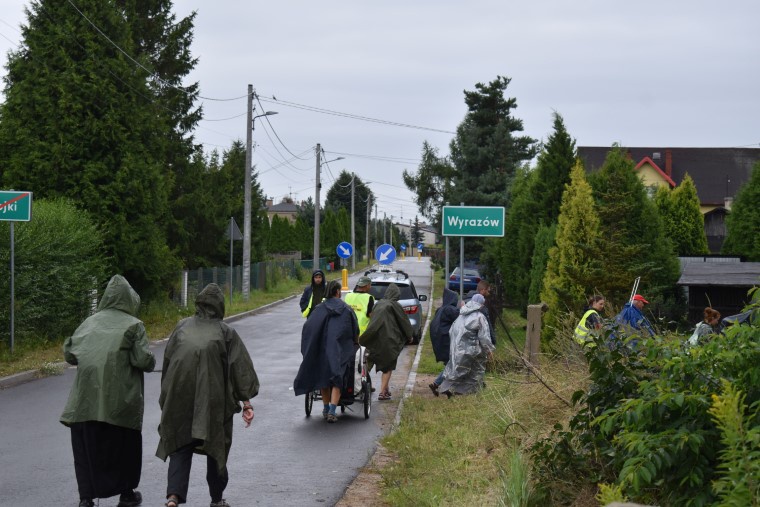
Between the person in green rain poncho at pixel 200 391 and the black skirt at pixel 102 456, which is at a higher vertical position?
the person in green rain poncho at pixel 200 391

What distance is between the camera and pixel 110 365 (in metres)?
7.11

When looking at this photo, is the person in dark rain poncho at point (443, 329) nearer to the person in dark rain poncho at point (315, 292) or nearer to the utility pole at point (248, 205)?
the person in dark rain poncho at point (315, 292)

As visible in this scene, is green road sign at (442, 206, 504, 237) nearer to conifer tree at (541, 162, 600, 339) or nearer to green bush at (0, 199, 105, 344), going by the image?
conifer tree at (541, 162, 600, 339)

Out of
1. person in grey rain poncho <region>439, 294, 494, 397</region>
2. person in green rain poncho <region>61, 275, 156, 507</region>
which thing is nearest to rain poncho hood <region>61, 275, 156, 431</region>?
person in green rain poncho <region>61, 275, 156, 507</region>

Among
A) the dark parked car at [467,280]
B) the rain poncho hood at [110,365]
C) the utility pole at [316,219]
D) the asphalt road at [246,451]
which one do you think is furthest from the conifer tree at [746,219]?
the rain poncho hood at [110,365]

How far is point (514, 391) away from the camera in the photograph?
9.88 m

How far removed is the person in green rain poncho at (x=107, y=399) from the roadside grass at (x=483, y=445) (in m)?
2.09

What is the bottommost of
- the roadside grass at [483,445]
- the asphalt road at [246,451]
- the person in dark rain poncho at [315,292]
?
the asphalt road at [246,451]

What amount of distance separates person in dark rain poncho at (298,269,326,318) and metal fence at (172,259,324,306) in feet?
31.8

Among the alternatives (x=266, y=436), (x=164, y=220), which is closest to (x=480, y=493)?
(x=266, y=436)

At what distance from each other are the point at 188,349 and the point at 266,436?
13.7ft

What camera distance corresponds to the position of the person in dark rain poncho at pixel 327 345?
1137 cm

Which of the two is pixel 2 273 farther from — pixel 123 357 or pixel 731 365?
pixel 731 365

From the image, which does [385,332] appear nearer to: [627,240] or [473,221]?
[473,221]
